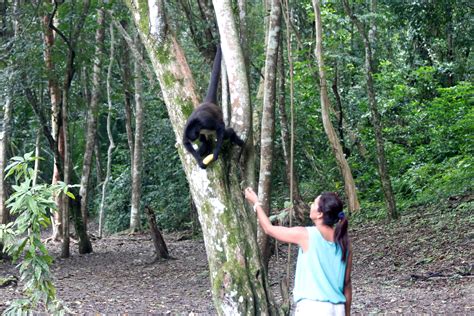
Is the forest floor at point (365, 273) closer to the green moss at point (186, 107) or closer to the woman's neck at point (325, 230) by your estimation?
the green moss at point (186, 107)

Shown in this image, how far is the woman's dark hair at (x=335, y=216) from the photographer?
4219 mm

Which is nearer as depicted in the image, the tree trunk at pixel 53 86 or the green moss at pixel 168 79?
the green moss at pixel 168 79

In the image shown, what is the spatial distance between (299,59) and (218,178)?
45.4 feet

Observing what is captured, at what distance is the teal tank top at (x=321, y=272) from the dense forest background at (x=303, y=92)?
6990 mm

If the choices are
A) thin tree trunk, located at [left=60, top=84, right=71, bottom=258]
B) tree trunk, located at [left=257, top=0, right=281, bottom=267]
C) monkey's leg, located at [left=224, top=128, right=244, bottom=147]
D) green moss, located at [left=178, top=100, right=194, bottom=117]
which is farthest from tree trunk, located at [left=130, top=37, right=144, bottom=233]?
monkey's leg, located at [left=224, top=128, right=244, bottom=147]

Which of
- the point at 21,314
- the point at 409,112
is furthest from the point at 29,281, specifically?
the point at 409,112

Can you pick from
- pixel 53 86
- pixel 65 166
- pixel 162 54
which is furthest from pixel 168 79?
pixel 53 86

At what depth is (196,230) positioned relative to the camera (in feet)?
62.8

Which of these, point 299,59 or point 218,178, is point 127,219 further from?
point 218,178

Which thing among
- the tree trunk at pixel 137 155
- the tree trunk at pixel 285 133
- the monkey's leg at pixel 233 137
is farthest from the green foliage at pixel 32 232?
the tree trunk at pixel 137 155

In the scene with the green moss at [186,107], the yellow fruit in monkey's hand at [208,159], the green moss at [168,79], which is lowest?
the yellow fruit in monkey's hand at [208,159]

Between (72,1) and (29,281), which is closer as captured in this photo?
(29,281)

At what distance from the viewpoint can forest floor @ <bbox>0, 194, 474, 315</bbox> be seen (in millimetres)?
8602

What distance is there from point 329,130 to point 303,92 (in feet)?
10.9
